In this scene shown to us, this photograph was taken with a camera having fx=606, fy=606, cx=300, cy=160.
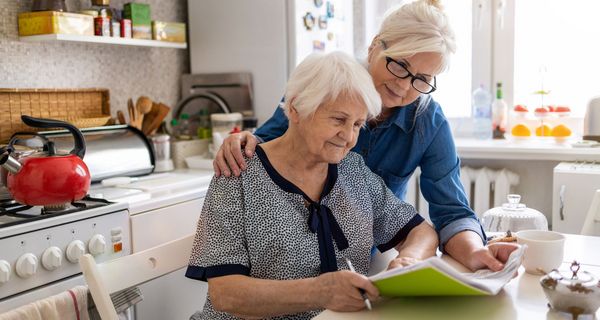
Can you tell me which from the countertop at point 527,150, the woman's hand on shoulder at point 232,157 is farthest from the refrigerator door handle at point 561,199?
the woman's hand on shoulder at point 232,157

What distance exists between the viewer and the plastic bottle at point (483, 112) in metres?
3.12

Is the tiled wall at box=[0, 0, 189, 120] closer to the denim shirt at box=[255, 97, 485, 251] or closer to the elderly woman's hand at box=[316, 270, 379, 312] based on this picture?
the denim shirt at box=[255, 97, 485, 251]

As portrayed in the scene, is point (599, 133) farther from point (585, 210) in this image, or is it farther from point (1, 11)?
point (1, 11)

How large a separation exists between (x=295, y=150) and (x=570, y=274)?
64 centimetres

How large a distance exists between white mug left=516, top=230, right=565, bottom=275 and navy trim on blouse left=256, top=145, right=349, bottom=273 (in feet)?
1.28

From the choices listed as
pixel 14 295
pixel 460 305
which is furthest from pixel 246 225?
pixel 14 295

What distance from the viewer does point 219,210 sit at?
4.30 feet

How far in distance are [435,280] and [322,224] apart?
408 millimetres

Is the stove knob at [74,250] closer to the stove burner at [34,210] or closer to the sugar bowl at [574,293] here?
the stove burner at [34,210]

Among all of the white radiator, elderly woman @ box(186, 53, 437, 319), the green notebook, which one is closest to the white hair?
elderly woman @ box(186, 53, 437, 319)

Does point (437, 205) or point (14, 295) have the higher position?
point (437, 205)

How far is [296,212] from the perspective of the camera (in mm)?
1361

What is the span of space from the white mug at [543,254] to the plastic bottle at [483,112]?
1881mm

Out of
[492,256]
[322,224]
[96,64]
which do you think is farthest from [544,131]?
[96,64]
